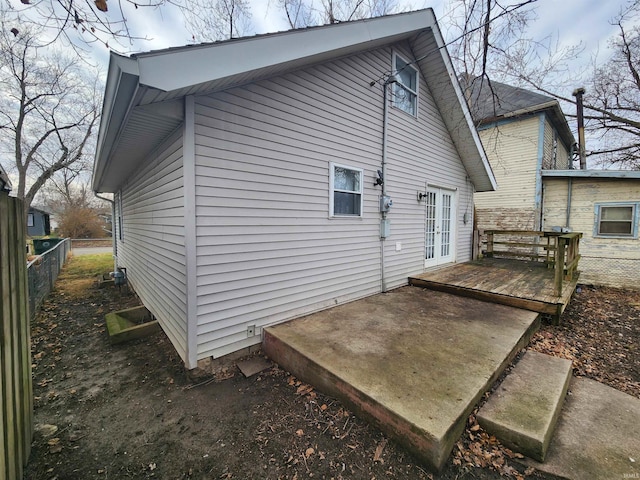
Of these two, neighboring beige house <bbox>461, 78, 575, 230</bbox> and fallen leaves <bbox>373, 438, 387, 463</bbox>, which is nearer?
fallen leaves <bbox>373, 438, 387, 463</bbox>

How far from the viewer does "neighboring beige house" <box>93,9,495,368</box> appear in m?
2.79

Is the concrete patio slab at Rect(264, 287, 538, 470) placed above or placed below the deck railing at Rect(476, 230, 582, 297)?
below

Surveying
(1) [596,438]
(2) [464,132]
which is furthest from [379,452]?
(2) [464,132]

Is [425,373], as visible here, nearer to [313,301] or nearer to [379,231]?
[313,301]

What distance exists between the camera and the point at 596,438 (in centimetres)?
208

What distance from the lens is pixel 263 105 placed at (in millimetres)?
3367

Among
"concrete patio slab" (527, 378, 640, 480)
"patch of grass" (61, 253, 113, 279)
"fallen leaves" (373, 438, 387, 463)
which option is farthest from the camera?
"patch of grass" (61, 253, 113, 279)

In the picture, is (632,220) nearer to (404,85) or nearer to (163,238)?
(404,85)

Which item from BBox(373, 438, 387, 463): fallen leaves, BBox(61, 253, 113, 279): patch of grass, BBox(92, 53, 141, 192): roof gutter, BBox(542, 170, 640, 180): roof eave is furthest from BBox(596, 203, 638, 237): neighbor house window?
BBox(61, 253, 113, 279): patch of grass

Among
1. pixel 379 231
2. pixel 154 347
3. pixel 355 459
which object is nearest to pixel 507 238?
pixel 379 231

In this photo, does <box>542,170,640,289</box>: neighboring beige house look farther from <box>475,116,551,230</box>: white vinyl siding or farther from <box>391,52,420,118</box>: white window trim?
<box>391,52,420,118</box>: white window trim

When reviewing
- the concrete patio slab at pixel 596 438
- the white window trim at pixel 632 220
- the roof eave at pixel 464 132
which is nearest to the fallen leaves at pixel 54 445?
the concrete patio slab at pixel 596 438

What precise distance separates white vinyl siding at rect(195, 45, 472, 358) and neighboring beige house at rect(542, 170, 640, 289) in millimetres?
7055

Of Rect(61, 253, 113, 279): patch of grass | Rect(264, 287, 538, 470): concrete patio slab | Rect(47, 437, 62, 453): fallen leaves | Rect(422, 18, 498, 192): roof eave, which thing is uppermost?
Rect(422, 18, 498, 192): roof eave
